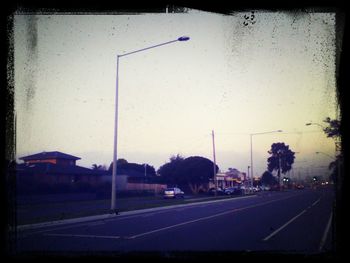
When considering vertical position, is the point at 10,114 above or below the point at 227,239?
above

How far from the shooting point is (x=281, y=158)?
5192 inches

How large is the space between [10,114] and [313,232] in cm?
1219

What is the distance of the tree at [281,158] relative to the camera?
130850 mm

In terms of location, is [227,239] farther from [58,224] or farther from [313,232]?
[58,224]

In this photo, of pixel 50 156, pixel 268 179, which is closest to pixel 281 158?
pixel 268 179

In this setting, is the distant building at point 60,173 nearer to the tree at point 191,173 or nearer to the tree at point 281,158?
the tree at point 191,173

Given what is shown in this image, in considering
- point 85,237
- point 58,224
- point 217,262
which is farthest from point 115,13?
point 58,224

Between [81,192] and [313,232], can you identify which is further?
[81,192]

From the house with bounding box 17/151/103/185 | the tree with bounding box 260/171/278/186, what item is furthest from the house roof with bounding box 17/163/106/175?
the tree with bounding box 260/171/278/186

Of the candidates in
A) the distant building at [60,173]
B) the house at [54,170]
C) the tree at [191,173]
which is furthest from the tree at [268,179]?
the house at [54,170]

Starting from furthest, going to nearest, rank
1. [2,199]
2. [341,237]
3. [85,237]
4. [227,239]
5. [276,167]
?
A: [276,167], [85,237], [227,239], [2,199], [341,237]

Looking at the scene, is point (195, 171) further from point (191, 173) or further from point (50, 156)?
point (50, 156)

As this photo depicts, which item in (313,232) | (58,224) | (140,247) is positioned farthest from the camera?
(58,224)

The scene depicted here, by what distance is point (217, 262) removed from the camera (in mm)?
5355
